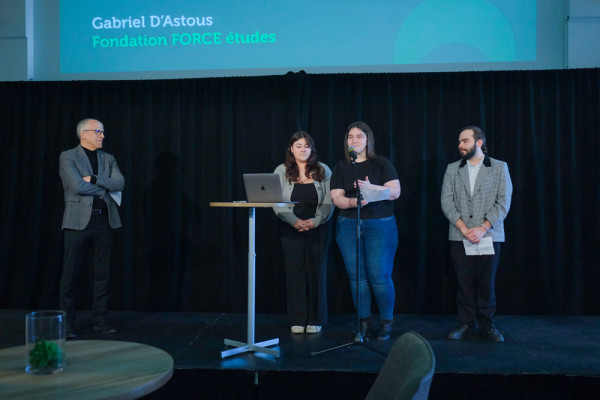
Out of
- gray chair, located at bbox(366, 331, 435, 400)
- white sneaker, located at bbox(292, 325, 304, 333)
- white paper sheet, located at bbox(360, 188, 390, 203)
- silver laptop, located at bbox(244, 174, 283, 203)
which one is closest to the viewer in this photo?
gray chair, located at bbox(366, 331, 435, 400)

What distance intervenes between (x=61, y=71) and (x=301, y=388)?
4239mm

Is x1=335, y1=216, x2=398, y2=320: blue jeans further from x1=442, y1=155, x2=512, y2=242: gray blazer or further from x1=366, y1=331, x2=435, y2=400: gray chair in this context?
x1=366, y1=331, x2=435, y2=400: gray chair

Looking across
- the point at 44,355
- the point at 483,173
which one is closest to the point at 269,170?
the point at 483,173

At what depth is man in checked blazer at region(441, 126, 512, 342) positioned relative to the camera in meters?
3.81

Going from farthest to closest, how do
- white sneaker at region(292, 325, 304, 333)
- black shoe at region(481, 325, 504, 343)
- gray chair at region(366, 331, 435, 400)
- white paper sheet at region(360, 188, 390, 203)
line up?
white sneaker at region(292, 325, 304, 333) → black shoe at region(481, 325, 504, 343) → white paper sheet at region(360, 188, 390, 203) → gray chair at region(366, 331, 435, 400)

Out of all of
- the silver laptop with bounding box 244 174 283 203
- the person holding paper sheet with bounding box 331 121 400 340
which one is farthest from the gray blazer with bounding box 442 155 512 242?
the silver laptop with bounding box 244 174 283 203

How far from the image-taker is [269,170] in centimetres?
→ 506

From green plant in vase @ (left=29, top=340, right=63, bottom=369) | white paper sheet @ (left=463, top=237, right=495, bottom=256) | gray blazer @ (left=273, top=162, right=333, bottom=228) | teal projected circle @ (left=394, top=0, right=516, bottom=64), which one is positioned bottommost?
green plant in vase @ (left=29, top=340, right=63, bottom=369)

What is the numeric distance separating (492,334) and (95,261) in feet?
10.4

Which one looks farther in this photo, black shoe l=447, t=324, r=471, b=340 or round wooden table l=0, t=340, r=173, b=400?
black shoe l=447, t=324, r=471, b=340

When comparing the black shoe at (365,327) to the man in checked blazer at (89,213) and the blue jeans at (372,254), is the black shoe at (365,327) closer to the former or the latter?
the blue jeans at (372,254)

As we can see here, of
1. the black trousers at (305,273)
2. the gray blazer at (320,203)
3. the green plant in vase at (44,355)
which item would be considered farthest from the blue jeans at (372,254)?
the green plant in vase at (44,355)

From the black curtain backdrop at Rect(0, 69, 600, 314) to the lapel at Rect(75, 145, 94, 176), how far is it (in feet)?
3.53

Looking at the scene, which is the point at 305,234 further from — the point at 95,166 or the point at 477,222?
the point at 95,166
